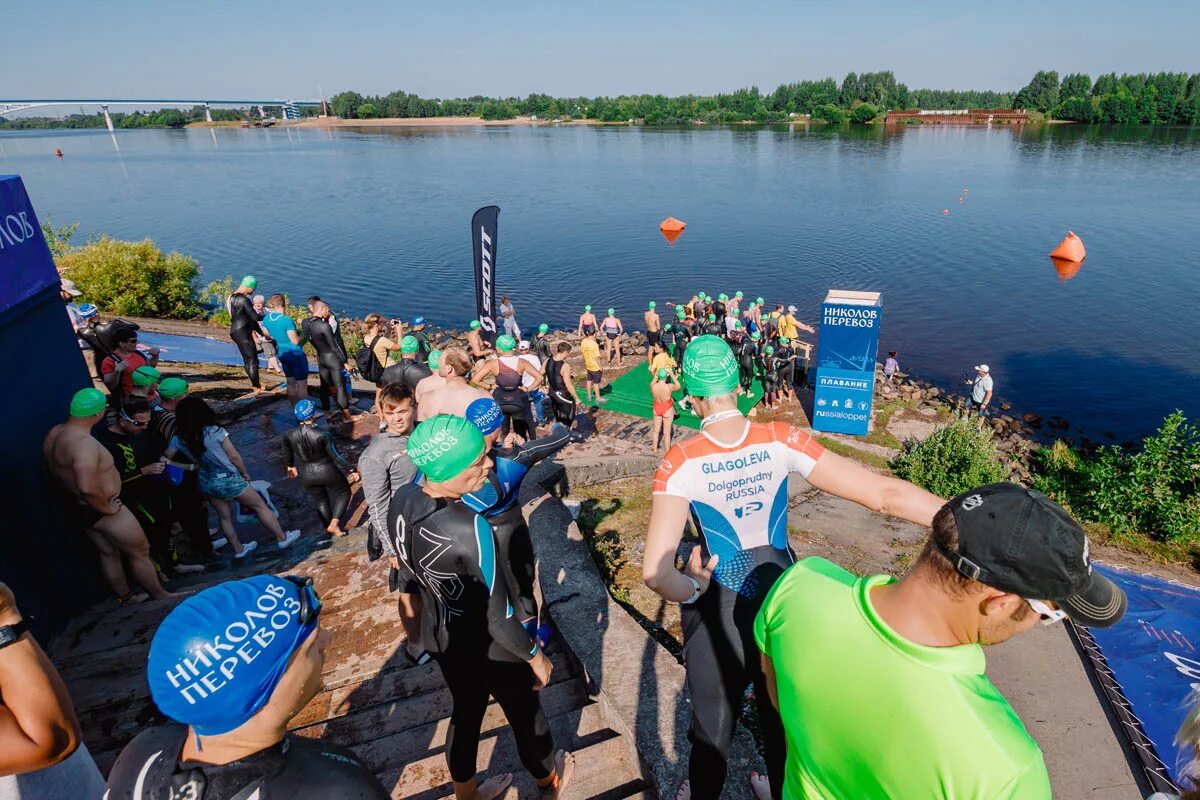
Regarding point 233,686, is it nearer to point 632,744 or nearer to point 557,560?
point 632,744

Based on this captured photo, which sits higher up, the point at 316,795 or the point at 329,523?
the point at 316,795

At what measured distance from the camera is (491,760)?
357 centimetres

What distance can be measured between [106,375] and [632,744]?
320 inches

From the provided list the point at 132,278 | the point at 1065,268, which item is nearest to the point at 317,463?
the point at 132,278

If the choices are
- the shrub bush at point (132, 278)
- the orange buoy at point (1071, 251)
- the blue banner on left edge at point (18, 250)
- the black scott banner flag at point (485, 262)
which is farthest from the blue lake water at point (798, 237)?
the blue banner on left edge at point (18, 250)

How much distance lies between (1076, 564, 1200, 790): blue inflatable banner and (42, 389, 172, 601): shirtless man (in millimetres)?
7584

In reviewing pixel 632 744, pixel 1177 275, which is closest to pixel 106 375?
pixel 632 744

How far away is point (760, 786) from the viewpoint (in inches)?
123

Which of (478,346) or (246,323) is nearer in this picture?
(246,323)

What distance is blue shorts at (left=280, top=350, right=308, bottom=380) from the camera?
9367mm

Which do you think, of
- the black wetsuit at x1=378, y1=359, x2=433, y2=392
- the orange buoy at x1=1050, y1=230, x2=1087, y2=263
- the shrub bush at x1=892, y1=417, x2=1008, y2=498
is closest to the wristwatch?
the black wetsuit at x1=378, y1=359, x2=433, y2=392

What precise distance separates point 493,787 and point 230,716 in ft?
6.98

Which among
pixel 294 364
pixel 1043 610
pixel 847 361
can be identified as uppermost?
pixel 1043 610

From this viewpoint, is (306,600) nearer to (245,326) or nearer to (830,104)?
(245,326)
